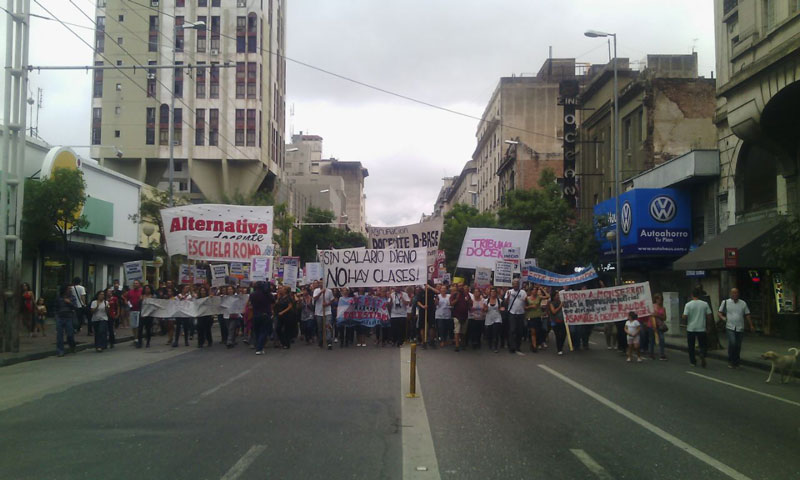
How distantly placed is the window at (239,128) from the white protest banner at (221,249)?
141 ft

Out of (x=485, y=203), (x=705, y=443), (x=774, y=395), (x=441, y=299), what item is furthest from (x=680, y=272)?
(x=485, y=203)

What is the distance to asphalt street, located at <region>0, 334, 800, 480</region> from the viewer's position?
6.34 metres

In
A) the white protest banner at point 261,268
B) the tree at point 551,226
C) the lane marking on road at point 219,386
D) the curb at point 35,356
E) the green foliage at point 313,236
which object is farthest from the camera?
the green foliage at point 313,236

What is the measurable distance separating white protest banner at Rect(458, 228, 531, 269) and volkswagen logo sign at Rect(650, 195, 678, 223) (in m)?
9.31

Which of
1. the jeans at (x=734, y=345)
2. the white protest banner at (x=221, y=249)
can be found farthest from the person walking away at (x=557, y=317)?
the white protest banner at (x=221, y=249)

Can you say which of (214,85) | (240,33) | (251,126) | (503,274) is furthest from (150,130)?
(503,274)

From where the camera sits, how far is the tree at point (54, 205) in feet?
64.8

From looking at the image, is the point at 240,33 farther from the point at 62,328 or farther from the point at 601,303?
the point at 601,303

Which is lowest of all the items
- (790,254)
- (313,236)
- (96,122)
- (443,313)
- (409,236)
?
(443,313)

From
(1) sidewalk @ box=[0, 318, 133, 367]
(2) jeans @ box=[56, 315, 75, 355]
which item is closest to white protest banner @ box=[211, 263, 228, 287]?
(1) sidewalk @ box=[0, 318, 133, 367]

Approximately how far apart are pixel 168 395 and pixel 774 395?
31.2 ft

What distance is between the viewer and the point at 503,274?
2045 cm

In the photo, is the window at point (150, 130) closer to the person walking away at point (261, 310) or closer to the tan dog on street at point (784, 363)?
the person walking away at point (261, 310)

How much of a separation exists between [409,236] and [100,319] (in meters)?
8.91
